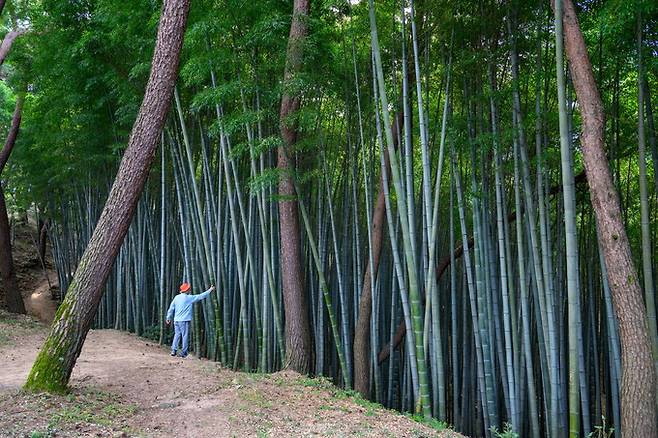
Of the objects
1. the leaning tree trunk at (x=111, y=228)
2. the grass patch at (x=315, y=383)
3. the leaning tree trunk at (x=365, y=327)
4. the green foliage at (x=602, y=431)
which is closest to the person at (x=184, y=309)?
the leaning tree trunk at (x=365, y=327)

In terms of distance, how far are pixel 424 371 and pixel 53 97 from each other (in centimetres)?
686

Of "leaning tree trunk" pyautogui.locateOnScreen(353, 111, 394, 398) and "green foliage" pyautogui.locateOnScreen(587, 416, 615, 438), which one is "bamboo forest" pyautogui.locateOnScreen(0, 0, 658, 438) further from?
"green foliage" pyautogui.locateOnScreen(587, 416, 615, 438)

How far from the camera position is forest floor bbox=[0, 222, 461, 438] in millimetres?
3502

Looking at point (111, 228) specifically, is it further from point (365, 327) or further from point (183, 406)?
point (365, 327)

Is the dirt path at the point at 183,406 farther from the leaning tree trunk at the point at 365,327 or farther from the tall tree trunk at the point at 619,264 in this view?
the tall tree trunk at the point at 619,264

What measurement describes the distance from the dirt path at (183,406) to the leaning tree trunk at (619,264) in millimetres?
1238

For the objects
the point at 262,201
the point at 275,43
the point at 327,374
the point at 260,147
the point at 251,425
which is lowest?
the point at 327,374

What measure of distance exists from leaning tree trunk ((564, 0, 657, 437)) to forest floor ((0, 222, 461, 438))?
117 centimetres

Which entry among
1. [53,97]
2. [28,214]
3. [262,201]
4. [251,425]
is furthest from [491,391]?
[28,214]

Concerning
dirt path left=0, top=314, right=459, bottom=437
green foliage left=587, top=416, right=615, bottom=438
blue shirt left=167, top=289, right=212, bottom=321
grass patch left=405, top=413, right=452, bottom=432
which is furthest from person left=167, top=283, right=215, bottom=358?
green foliage left=587, top=416, right=615, bottom=438

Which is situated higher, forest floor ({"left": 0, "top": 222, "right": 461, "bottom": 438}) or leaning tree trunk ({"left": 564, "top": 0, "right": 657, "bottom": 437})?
leaning tree trunk ({"left": 564, "top": 0, "right": 657, "bottom": 437})

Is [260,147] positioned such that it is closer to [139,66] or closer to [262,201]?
[262,201]

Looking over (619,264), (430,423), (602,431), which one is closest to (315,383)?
(430,423)

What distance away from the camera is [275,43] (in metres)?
5.86
